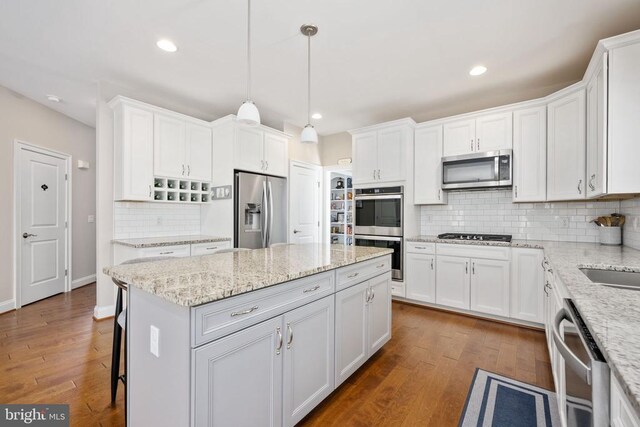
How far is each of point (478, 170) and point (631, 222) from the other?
4.54 feet

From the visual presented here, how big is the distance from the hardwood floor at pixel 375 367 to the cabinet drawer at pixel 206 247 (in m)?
1.12

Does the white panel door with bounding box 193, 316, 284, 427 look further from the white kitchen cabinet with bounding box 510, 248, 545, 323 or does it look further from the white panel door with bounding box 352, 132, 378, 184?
the white panel door with bounding box 352, 132, 378, 184

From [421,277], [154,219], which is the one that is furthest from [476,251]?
[154,219]

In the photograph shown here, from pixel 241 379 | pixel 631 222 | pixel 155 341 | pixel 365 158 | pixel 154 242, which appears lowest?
pixel 241 379

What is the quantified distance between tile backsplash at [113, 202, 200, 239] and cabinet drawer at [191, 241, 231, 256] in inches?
25.9

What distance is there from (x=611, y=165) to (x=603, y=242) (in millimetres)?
1260

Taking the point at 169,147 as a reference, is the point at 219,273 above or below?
below

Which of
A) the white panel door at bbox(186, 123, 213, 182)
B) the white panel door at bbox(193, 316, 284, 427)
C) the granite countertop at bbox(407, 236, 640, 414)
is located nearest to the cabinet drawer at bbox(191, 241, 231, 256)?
the white panel door at bbox(186, 123, 213, 182)

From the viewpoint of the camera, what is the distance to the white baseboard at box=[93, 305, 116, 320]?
3305 mm

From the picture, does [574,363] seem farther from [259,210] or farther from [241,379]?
[259,210]

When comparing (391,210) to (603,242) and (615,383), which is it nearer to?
(603,242)

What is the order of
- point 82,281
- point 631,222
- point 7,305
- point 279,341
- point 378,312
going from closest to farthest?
point 279,341
point 378,312
point 631,222
point 7,305
point 82,281

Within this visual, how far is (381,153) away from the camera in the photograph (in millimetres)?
4109

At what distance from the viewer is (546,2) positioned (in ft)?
6.66
